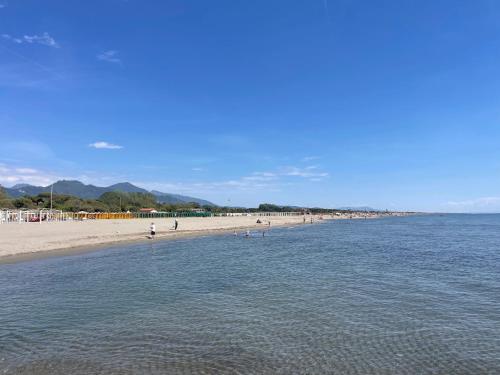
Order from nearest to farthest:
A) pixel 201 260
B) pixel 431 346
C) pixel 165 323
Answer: pixel 431 346 < pixel 165 323 < pixel 201 260

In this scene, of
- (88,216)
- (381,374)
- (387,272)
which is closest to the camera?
(381,374)

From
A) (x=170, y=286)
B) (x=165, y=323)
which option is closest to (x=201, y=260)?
(x=170, y=286)

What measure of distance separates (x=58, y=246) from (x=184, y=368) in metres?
25.7

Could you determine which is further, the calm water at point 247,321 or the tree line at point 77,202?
the tree line at point 77,202

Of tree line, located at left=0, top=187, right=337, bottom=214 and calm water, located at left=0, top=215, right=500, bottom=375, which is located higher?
tree line, located at left=0, top=187, right=337, bottom=214

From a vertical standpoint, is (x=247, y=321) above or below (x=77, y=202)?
below

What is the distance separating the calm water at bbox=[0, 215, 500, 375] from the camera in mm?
8227

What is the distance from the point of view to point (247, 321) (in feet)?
36.8

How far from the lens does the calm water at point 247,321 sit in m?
8.23

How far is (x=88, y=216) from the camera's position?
247 ft

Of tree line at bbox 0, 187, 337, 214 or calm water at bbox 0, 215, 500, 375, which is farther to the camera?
tree line at bbox 0, 187, 337, 214

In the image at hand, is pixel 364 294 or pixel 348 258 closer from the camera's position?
pixel 364 294

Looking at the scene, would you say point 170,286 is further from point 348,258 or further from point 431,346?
point 348,258

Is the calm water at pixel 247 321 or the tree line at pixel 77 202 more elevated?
the tree line at pixel 77 202
